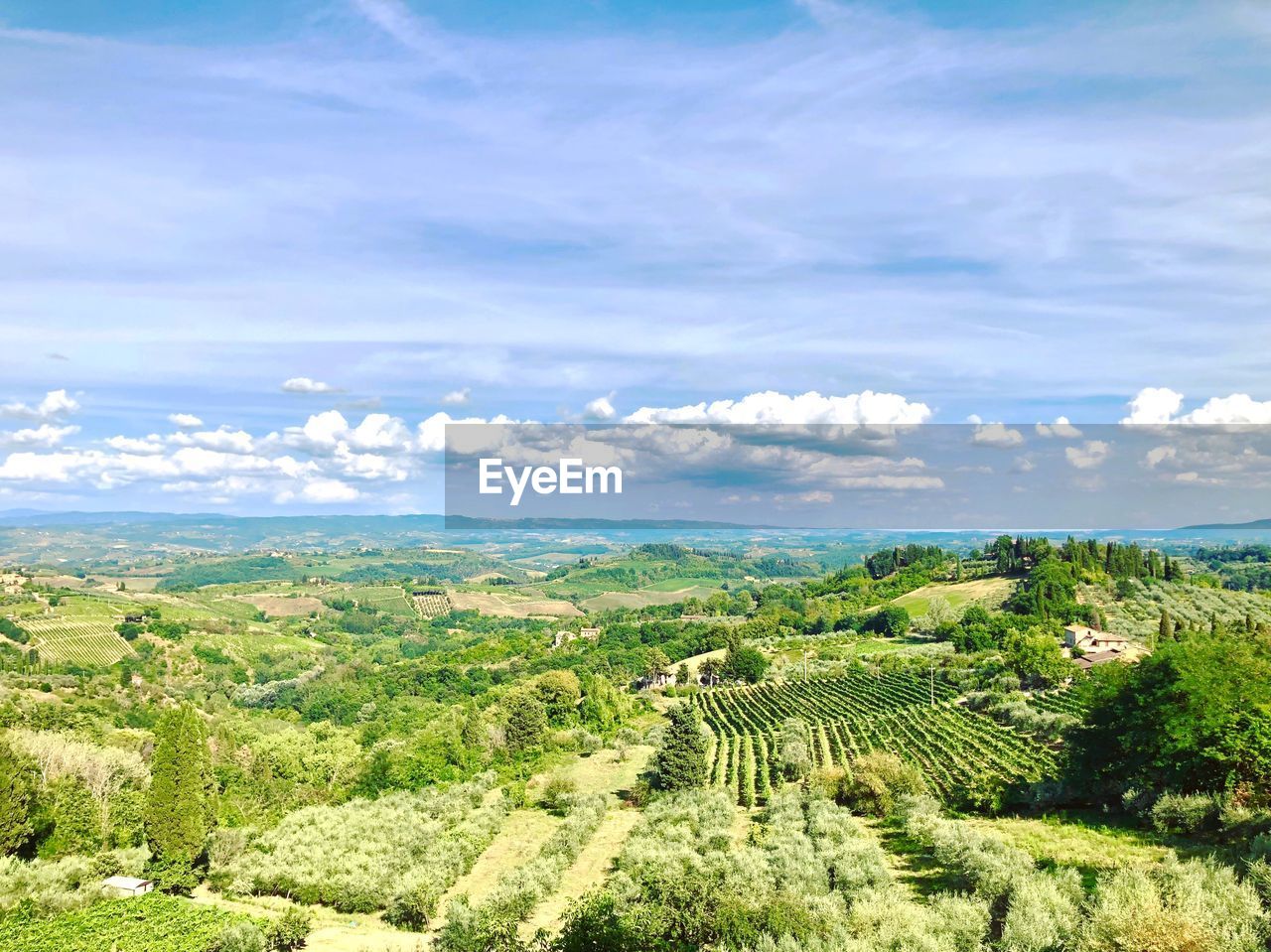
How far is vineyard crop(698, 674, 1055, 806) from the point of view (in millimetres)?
40938

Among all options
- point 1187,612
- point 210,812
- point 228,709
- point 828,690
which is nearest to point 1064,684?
point 828,690

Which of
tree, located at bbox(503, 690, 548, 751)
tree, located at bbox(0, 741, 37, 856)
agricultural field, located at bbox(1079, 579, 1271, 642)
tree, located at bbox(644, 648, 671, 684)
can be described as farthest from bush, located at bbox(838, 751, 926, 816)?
tree, located at bbox(644, 648, 671, 684)

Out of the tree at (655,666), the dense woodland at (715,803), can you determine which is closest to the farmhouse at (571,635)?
the tree at (655,666)

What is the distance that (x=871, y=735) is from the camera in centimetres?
5281

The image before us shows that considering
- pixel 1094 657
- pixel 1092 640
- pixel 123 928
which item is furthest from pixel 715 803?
pixel 1092 640

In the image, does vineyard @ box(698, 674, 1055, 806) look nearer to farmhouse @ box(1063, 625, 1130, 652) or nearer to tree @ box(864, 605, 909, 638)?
farmhouse @ box(1063, 625, 1130, 652)

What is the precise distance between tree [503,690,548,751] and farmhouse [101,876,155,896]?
30047 millimetres

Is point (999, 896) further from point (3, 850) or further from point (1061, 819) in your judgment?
point (3, 850)

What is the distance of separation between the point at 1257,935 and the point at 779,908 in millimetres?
10223

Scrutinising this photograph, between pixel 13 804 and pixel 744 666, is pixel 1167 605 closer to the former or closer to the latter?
pixel 744 666

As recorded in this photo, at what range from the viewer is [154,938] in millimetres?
22375

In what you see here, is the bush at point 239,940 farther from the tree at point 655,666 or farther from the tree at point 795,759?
the tree at point 655,666

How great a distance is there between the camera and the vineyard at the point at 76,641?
105m

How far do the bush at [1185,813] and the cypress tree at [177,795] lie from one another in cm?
3640
